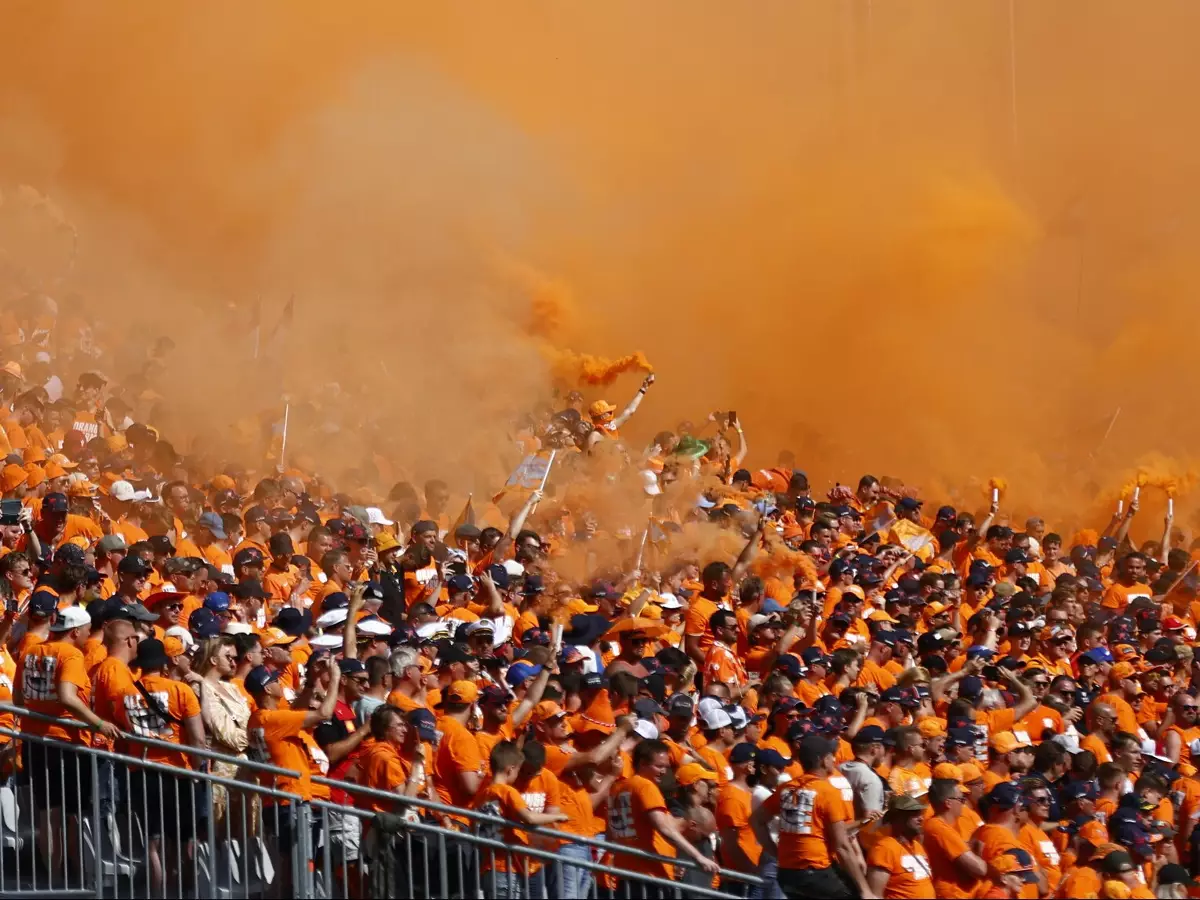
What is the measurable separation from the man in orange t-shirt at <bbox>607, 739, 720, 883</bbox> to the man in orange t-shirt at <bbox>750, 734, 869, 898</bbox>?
0.86ft

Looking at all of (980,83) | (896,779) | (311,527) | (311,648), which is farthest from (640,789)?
(980,83)

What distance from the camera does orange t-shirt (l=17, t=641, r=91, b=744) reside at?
22.7ft

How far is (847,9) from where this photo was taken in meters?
24.3

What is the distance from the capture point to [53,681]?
22.8ft

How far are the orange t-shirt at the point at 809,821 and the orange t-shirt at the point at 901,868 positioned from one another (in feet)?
0.48

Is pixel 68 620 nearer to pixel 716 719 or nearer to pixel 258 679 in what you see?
pixel 258 679

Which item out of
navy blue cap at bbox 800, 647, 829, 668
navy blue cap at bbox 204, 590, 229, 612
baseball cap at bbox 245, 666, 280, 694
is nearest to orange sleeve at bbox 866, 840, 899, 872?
baseball cap at bbox 245, 666, 280, 694

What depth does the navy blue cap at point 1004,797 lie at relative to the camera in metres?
7.08

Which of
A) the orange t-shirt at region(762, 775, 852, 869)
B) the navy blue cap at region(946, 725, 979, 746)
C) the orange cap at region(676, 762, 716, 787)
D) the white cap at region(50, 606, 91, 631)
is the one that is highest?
the white cap at region(50, 606, 91, 631)

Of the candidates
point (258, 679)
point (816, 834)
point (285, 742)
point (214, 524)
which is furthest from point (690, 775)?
point (214, 524)

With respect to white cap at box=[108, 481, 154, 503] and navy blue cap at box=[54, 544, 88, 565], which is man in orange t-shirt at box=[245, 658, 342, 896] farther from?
white cap at box=[108, 481, 154, 503]

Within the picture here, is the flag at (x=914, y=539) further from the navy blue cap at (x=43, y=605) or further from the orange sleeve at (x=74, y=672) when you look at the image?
the orange sleeve at (x=74, y=672)

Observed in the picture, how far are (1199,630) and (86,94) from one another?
1277 cm

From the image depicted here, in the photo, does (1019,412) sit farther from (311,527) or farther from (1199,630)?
(311,527)
